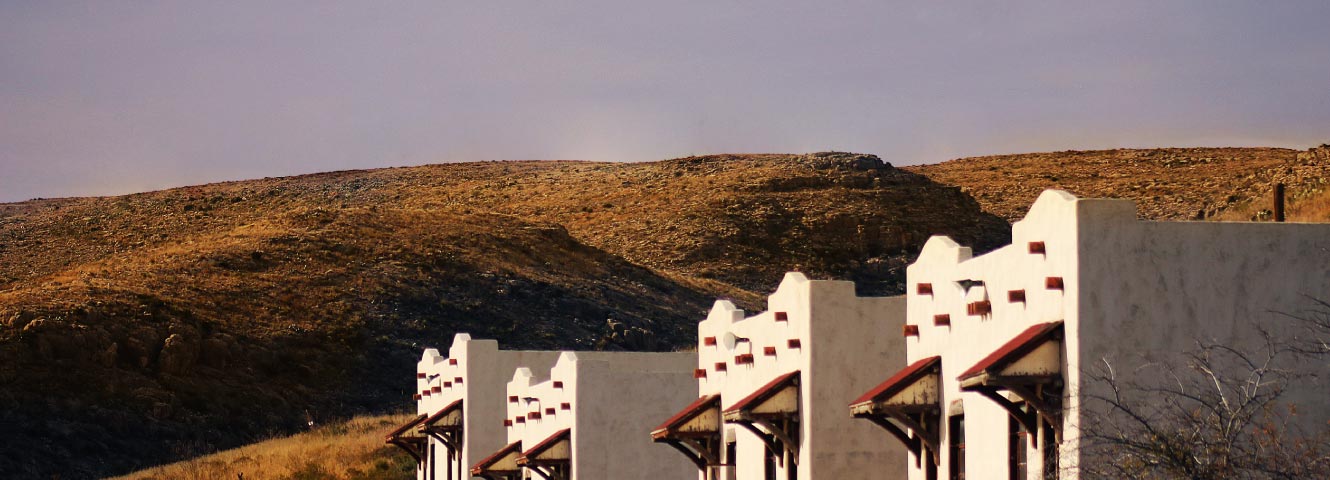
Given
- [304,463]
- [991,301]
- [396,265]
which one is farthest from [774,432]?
[396,265]

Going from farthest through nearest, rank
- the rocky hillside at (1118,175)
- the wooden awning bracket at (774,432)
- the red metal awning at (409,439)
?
the rocky hillside at (1118,175) → the red metal awning at (409,439) → the wooden awning bracket at (774,432)

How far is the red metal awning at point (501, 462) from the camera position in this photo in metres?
33.3

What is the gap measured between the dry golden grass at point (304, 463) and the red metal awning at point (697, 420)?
72.5 feet

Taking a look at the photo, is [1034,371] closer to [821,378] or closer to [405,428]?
[821,378]

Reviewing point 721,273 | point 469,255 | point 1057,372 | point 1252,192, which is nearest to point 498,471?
point 1057,372

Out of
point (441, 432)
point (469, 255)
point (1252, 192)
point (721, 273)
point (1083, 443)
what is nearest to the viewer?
point (1083, 443)

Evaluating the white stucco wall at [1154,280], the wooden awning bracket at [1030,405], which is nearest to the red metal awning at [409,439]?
the wooden awning bracket at [1030,405]

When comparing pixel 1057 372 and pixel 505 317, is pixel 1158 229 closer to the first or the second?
pixel 1057 372

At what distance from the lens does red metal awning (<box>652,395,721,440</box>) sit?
26.1 meters

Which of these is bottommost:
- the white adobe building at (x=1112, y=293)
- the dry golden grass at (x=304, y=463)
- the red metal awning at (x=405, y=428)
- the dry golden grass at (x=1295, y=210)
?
the dry golden grass at (x=304, y=463)

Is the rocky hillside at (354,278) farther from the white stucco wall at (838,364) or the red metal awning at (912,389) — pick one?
the red metal awning at (912,389)

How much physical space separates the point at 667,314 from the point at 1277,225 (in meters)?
60.7

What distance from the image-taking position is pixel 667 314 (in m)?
76.9

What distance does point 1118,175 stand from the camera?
4754 inches
